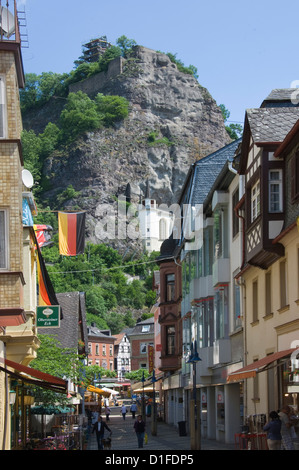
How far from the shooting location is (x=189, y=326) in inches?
1795

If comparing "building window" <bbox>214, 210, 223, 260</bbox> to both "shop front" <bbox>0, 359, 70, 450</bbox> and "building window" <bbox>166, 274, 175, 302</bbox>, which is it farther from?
"building window" <bbox>166, 274, 175, 302</bbox>

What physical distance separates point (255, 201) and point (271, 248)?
103 inches

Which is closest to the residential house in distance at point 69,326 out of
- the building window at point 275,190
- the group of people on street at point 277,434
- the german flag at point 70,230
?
the german flag at point 70,230

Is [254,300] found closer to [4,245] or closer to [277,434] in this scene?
[277,434]

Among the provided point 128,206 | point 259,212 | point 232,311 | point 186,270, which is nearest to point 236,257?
point 232,311

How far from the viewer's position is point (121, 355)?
168250 millimetres

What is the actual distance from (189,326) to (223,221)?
490 inches

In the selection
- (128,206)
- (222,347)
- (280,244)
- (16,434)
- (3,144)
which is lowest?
(16,434)

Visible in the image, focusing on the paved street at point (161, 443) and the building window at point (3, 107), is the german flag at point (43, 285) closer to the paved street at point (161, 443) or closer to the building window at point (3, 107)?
the paved street at point (161, 443)

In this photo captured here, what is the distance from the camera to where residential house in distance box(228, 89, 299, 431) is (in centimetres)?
2250

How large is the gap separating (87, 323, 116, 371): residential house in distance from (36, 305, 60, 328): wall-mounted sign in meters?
117

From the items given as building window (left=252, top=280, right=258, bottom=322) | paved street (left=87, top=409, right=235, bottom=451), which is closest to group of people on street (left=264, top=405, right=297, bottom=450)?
building window (left=252, top=280, right=258, bottom=322)

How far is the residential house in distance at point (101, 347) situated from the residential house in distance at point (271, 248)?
117747 millimetres
